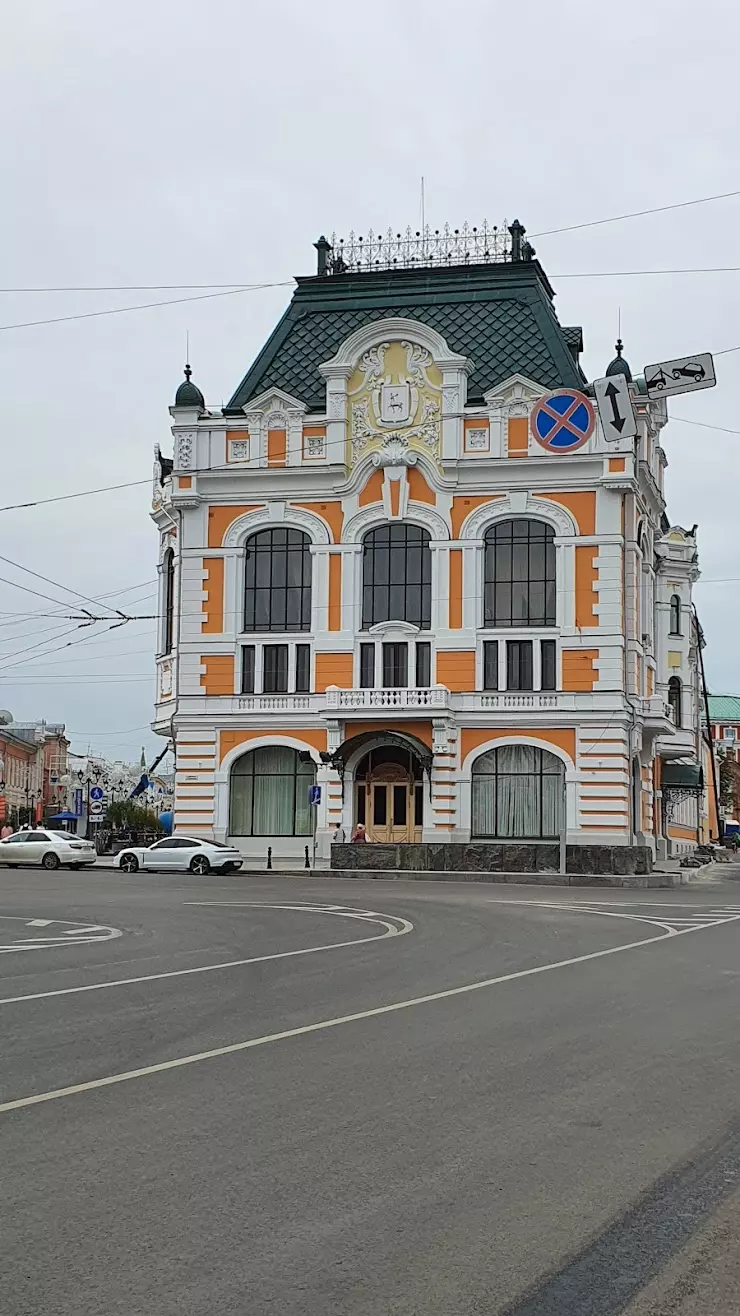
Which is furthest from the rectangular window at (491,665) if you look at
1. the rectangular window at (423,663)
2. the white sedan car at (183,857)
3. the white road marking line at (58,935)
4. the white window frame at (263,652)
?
the white road marking line at (58,935)

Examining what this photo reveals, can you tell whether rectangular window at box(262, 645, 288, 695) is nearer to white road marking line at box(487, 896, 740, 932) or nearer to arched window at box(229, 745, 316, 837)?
arched window at box(229, 745, 316, 837)

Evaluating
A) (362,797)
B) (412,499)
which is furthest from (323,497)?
(362,797)

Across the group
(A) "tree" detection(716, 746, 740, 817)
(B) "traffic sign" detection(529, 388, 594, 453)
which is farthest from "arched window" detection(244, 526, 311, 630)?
(A) "tree" detection(716, 746, 740, 817)

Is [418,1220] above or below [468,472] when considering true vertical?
below

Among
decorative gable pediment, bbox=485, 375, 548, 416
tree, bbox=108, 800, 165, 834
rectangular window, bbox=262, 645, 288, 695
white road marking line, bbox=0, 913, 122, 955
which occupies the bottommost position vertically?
white road marking line, bbox=0, 913, 122, 955

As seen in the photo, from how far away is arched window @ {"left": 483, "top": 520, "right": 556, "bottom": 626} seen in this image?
5131 centimetres

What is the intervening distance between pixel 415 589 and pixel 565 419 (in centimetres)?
1660

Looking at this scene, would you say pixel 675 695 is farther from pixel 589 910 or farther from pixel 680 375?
pixel 680 375

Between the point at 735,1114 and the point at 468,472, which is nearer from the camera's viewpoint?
the point at 735,1114

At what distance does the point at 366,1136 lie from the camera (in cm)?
771

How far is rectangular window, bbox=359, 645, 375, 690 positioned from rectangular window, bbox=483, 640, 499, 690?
4.01 m

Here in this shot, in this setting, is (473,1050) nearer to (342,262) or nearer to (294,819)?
(294,819)

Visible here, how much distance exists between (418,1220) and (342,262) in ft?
182

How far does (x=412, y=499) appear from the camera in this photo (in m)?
52.6
